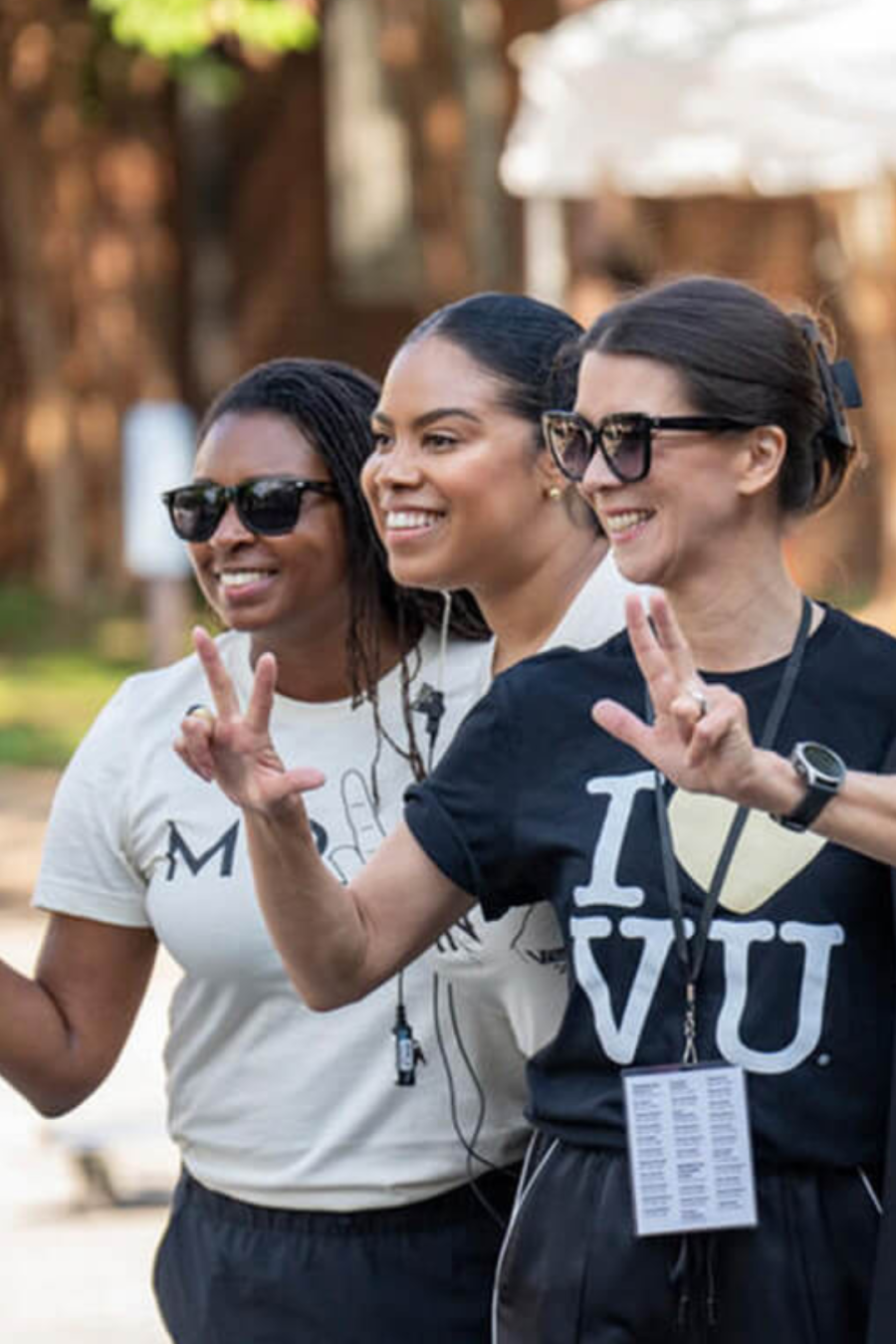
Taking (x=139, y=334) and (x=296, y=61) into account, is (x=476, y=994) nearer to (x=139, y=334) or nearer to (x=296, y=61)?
(x=139, y=334)

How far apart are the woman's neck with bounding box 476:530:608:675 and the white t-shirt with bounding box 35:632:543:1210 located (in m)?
0.21

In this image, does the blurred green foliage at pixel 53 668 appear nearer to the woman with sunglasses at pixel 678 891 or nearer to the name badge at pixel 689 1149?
the woman with sunglasses at pixel 678 891

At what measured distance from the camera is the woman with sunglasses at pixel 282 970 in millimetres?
3301

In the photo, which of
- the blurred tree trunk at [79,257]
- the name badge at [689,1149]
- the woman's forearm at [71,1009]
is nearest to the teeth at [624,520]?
the name badge at [689,1149]

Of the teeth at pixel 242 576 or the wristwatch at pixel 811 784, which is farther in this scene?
the teeth at pixel 242 576

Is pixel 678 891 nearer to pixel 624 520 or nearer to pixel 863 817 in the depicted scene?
pixel 863 817

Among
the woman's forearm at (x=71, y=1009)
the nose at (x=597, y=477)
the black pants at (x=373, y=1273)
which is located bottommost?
the black pants at (x=373, y=1273)

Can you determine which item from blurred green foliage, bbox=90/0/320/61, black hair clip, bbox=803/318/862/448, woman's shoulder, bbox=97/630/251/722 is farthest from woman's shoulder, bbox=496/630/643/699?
blurred green foliage, bbox=90/0/320/61

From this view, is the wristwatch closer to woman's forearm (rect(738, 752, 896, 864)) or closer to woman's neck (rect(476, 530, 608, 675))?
woman's forearm (rect(738, 752, 896, 864))

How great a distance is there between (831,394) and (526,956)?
698 millimetres

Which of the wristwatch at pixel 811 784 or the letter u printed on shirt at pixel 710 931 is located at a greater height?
the wristwatch at pixel 811 784

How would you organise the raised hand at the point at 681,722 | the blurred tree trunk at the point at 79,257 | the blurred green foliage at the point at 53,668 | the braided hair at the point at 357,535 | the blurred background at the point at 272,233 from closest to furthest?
the raised hand at the point at 681,722 < the braided hair at the point at 357,535 < the blurred background at the point at 272,233 < the blurred green foliage at the point at 53,668 < the blurred tree trunk at the point at 79,257

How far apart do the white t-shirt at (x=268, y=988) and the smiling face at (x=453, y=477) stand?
0.31m

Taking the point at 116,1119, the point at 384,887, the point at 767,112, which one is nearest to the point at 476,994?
the point at 384,887
